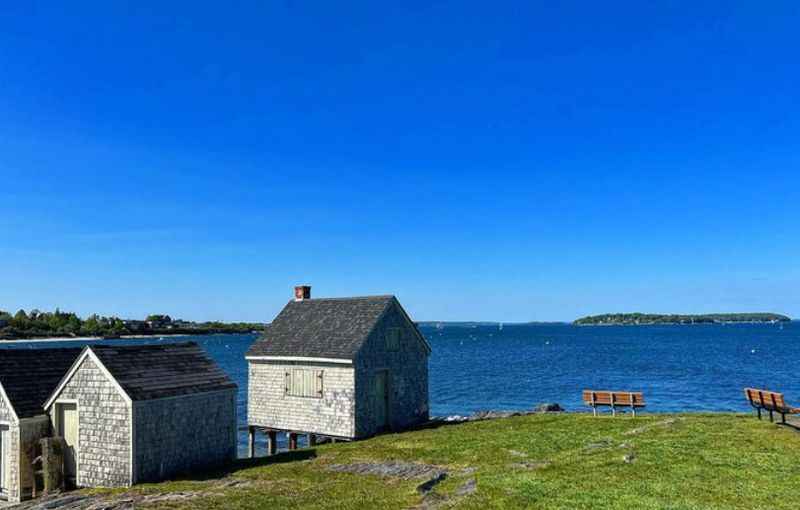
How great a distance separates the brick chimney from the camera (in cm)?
3500

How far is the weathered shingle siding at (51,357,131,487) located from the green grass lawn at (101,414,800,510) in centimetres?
171

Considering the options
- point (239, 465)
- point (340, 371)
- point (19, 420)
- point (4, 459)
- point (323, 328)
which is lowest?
point (239, 465)

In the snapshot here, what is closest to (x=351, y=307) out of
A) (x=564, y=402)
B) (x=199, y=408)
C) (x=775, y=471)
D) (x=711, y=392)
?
(x=199, y=408)

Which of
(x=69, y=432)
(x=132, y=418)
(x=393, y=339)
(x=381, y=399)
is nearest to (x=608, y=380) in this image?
(x=393, y=339)

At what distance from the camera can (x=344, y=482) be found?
1762 centimetres

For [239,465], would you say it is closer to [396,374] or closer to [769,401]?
[396,374]

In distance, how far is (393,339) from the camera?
3041 centimetres

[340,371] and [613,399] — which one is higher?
[340,371]

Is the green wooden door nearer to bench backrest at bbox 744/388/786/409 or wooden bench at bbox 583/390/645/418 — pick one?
wooden bench at bbox 583/390/645/418

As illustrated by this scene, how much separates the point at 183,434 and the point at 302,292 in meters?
14.8

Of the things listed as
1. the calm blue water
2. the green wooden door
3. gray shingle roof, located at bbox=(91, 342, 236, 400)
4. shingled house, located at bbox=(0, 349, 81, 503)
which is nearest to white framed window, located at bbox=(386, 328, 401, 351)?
the green wooden door

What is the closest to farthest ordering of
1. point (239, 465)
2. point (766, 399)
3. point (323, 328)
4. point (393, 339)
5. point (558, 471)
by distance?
point (558, 471), point (239, 465), point (766, 399), point (393, 339), point (323, 328)

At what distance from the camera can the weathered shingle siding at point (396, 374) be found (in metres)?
28.1

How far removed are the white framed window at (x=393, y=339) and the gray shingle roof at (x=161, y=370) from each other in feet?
29.9
